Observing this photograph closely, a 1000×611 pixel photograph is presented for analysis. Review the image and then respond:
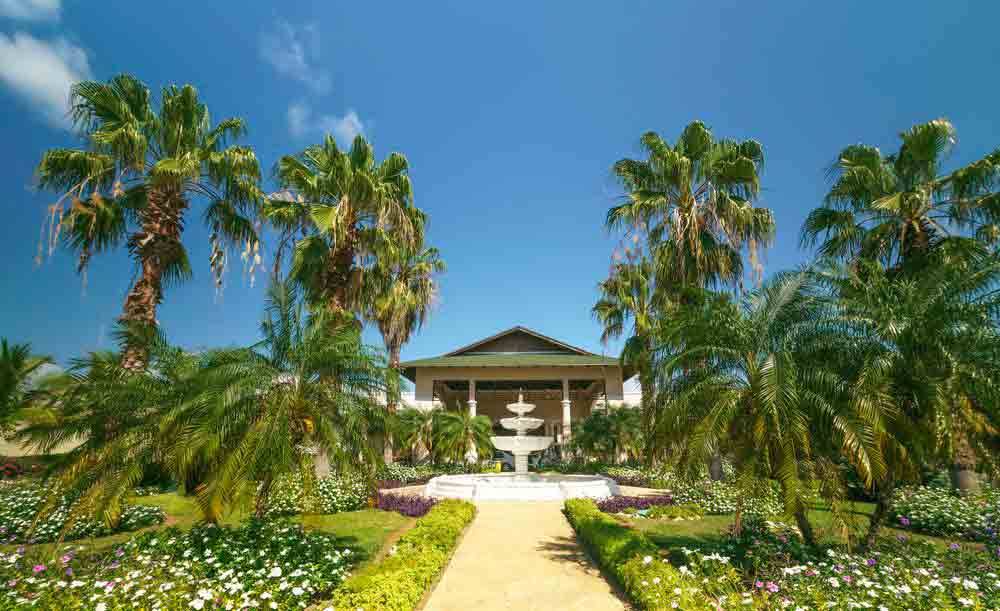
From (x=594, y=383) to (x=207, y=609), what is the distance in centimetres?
2906

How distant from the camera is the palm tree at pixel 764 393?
19.7 feet

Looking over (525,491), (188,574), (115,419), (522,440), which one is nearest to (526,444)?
(522,440)

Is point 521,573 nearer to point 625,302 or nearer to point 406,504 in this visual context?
point 406,504

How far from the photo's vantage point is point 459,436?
2311 cm

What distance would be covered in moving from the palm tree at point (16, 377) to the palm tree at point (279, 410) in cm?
1098

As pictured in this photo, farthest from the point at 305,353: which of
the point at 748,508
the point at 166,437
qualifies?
the point at 748,508

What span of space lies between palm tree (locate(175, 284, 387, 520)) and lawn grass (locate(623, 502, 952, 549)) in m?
5.36

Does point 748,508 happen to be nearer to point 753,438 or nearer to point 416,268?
point 753,438

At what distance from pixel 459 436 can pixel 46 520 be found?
15483mm

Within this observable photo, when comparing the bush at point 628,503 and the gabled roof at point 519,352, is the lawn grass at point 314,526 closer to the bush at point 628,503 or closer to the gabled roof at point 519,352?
the bush at point 628,503

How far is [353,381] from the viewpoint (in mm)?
A: 7590

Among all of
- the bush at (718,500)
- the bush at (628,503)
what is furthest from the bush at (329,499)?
the bush at (718,500)

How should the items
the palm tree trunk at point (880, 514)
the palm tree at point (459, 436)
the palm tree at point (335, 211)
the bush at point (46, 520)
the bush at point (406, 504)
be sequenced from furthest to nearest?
the palm tree at point (459, 436) < the palm tree at point (335, 211) < the bush at point (406, 504) < the bush at point (46, 520) < the palm tree trunk at point (880, 514)

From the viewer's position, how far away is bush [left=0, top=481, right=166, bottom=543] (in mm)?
8750
